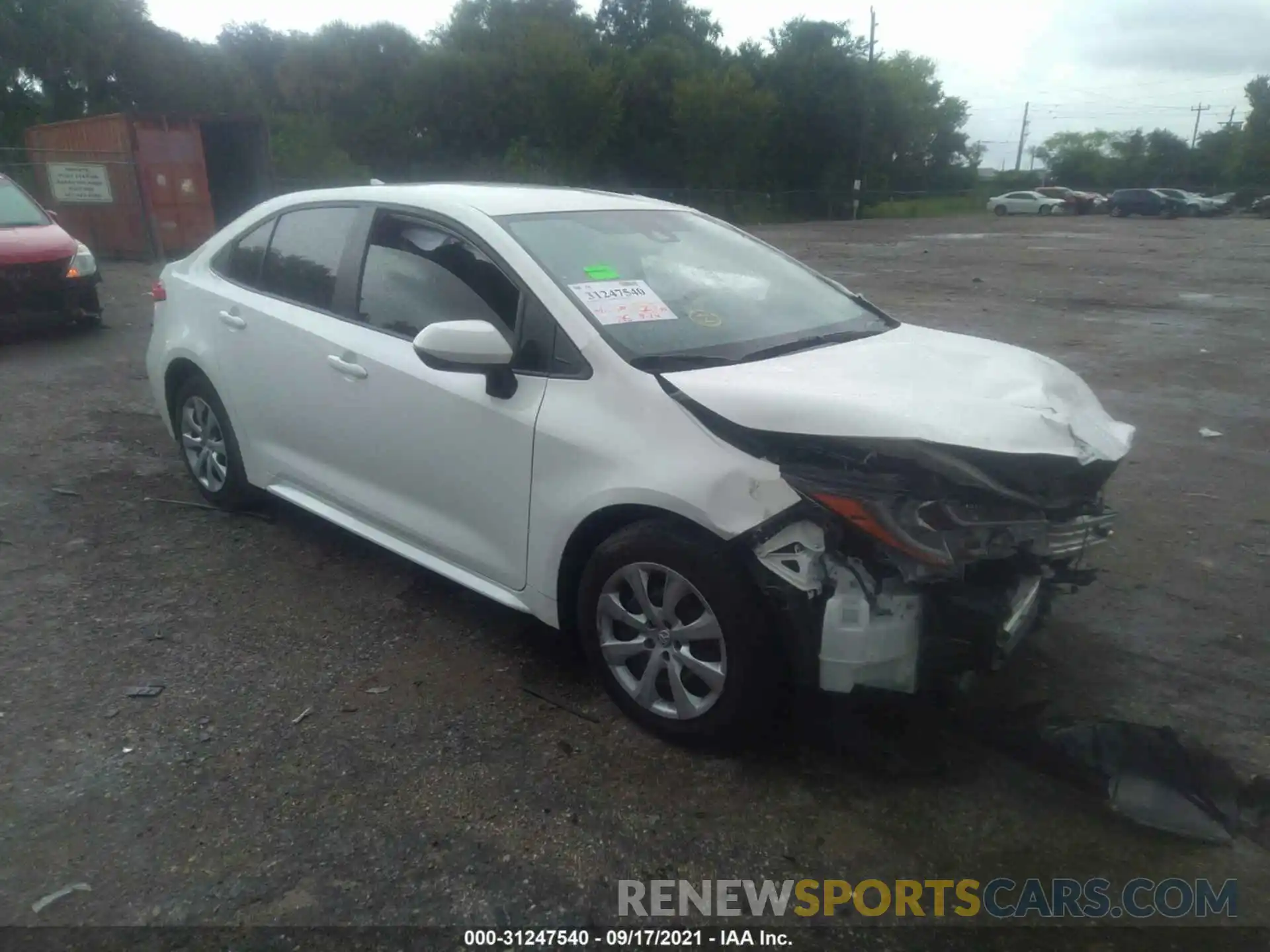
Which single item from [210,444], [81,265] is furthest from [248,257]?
[81,265]

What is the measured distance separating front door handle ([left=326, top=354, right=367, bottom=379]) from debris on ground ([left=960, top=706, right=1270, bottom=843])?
2.60 metres

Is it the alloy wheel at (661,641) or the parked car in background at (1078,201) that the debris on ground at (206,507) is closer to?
the alloy wheel at (661,641)

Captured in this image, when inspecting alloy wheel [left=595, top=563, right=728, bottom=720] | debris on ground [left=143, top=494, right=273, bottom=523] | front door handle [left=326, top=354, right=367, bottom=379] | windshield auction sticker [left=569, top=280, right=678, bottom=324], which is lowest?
debris on ground [left=143, top=494, right=273, bottom=523]

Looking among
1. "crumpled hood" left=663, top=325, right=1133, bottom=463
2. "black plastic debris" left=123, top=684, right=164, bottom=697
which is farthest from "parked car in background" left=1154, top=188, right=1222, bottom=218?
"black plastic debris" left=123, top=684, right=164, bottom=697

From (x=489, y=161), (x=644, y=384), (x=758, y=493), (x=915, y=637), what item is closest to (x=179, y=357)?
(x=644, y=384)

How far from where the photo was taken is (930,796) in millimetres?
2955

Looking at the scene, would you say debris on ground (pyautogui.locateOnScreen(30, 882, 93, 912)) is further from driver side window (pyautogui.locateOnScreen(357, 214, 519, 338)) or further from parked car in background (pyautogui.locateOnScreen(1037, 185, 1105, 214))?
parked car in background (pyautogui.locateOnScreen(1037, 185, 1105, 214))

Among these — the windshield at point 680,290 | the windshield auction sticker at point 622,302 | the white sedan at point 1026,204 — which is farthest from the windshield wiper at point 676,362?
the white sedan at point 1026,204

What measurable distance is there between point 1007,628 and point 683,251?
197 cm

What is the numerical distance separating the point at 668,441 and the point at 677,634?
0.60m

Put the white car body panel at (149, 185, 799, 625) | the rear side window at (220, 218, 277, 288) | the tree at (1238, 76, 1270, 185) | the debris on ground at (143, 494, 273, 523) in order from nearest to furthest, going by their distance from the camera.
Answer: the white car body panel at (149, 185, 799, 625)
the rear side window at (220, 218, 277, 288)
the debris on ground at (143, 494, 273, 523)
the tree at (1238, 76, 1270, 185)

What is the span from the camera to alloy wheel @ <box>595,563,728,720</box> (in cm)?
297

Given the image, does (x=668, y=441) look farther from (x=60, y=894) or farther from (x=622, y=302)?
(x=60, y=894)

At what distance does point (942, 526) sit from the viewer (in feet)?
9.14
